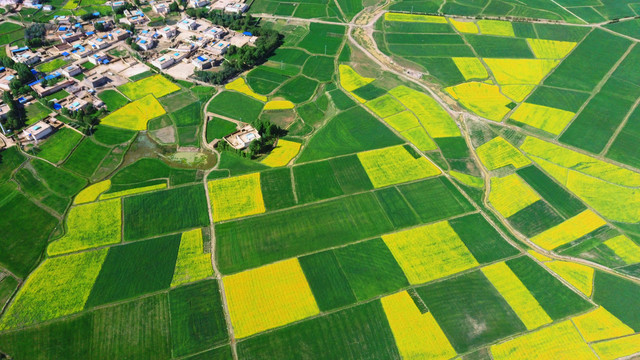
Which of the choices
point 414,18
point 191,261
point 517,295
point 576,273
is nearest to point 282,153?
point 191,261

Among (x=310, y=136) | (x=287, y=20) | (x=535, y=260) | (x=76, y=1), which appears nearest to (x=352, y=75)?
(x=310, y=136)

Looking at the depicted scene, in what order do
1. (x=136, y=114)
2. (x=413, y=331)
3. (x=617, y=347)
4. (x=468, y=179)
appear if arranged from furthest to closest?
1. (x=136, y=114)
2. (x=468, y=179)
3. (x=413, y=331)
4. (x=617, y=347)

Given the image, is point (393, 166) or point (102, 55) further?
point (102, 55)

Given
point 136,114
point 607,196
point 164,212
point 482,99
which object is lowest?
point 164,212

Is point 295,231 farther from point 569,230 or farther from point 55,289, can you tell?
point 569,230

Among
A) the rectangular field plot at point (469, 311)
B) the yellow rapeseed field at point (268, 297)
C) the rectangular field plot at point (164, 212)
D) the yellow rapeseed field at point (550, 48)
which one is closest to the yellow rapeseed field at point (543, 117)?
the yellow rapeseed field at point (550, 48)

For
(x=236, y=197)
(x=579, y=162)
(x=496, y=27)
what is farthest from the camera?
(x=496, y=27)
